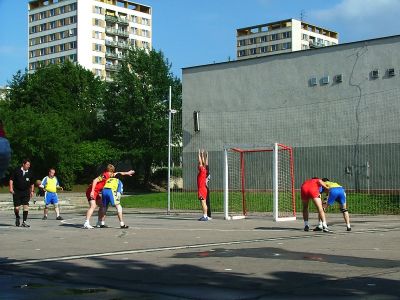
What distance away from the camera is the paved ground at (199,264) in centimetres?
726

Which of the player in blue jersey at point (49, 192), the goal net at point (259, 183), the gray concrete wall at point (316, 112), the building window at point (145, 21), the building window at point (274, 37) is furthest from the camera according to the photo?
the building window at point (274, 37)

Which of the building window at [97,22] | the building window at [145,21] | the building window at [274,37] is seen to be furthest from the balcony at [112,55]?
the building window at [274,37]

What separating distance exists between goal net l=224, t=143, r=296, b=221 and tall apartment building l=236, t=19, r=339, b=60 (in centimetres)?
13168

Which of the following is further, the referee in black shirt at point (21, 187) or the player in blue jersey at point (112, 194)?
the referee in black shirt at point (21, 187)

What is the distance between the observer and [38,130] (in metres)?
52.2

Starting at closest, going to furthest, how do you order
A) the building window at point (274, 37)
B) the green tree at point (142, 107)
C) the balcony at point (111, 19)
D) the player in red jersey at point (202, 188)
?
the player in red jersey at point (202, 188), the green tree at point (142, 107), the balcony at point (111, 19), the building window at point (274, 37)

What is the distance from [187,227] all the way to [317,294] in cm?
1044

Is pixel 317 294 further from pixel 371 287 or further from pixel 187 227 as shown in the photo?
pixel 187 227

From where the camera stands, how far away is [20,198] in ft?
59.5

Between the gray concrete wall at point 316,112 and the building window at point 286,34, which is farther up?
the building window at point 286,34

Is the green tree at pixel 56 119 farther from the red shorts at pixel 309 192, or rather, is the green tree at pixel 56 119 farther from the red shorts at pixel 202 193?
the red shorts at pixel 309 192

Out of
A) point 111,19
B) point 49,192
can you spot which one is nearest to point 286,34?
point 111,19

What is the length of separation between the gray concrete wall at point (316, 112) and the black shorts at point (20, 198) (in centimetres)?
1324

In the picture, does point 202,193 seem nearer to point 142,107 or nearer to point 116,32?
point 142,107
